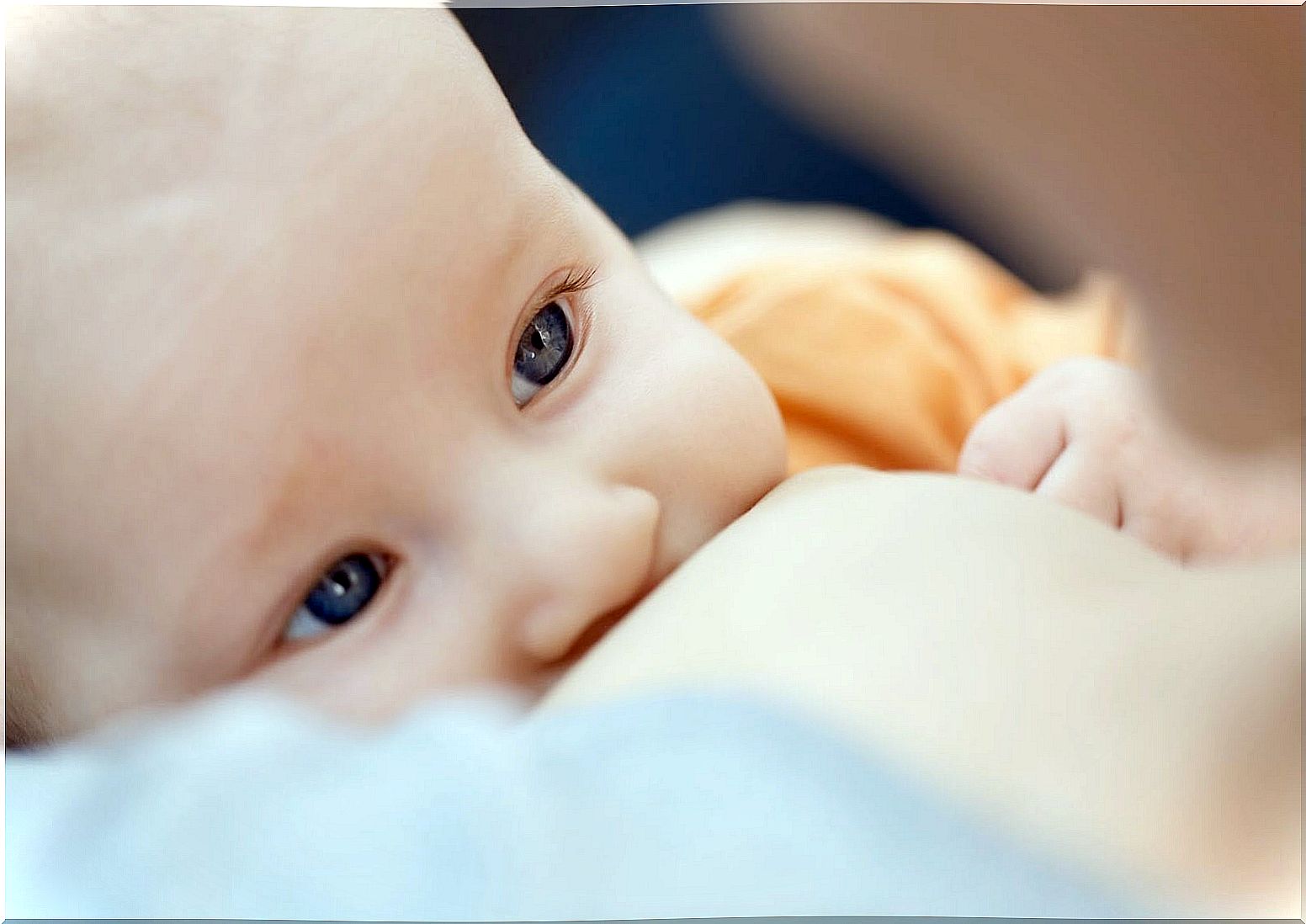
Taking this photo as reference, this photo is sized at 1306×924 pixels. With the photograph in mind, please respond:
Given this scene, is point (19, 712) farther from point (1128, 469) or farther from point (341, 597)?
point (1128, 469)

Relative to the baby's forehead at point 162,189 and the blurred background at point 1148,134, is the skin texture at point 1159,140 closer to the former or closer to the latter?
the blurred background at point 1148,134

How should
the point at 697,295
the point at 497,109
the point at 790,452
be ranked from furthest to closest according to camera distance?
the point at 697,295
the point at 790,452
the point at 497,109

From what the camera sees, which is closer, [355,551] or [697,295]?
[355,551]

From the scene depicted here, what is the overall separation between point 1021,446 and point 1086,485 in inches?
1.5

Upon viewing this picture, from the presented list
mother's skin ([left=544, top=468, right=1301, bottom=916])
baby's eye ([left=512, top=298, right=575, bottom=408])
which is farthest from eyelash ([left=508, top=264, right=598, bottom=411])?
mother's skin ([left=544, top=468, right=1301, bottom=916])

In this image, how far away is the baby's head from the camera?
1.36ft

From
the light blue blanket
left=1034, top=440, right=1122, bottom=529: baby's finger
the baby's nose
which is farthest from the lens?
left=1034, top=440, right=1122, bottom=529: baby's finger

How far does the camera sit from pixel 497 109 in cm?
48

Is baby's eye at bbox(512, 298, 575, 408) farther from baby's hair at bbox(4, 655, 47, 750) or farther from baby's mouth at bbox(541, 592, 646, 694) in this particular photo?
baby's hair at bbox(4, 655, 47, 750)

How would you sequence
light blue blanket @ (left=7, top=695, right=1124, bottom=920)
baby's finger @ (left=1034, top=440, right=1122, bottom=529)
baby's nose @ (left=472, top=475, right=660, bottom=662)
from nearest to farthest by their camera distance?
light blue blanket @ (left=7, top=695, right=1124, bottom=920) → baby's nose @ (left=472, top=475, right=660, bottom=662) → baby's finger @ (left=1034, top=440, right=1122, bottom=529)

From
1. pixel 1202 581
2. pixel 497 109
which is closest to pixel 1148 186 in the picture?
pixel 1202 581

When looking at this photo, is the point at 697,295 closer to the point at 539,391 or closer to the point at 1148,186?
the point at 539,391

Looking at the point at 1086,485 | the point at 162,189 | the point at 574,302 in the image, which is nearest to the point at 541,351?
the point at 574,302

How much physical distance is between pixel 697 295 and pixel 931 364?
0.14 metres
